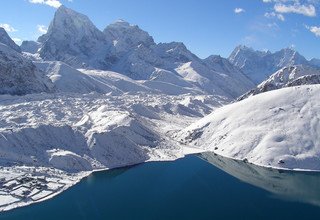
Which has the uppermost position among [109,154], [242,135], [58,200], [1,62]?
[1,62]

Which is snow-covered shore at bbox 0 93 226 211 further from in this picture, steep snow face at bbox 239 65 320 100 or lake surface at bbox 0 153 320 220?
steep snow face at bbox 239 65 320 100

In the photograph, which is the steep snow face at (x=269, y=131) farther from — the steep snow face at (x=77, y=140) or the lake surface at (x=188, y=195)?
the steep snow face at (x=77, y=140)

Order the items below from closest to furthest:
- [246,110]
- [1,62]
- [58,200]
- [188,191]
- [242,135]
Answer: [58,200], [188,191], [242,135], [246,110], [1,62]

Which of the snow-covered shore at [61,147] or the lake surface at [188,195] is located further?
the snow-covered shore at [61,147]

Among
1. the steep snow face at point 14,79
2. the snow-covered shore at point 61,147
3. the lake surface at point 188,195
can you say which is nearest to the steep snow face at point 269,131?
the lake surface at point 188,195

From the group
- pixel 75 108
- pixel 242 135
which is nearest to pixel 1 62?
pixel 75 108

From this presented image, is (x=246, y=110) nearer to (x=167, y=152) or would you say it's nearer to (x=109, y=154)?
(x=167, y=152)
